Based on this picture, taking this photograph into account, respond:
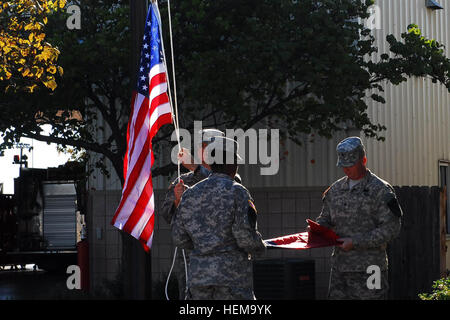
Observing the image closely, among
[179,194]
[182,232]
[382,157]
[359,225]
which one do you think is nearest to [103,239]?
[382,157]

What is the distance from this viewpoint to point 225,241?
238 inches

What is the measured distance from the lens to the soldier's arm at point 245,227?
596 cm

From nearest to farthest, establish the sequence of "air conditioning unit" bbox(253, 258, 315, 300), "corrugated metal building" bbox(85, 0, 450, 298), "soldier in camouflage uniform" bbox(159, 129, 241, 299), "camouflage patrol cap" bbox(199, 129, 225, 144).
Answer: "camouflage patrol cap" bbox(199, 129, 225, 144)
"soldier in camouflage uniform" bbox(159, 129, 241, 299)
"air conditioning unit" bbox(253, 258, 315, 300)
"corrugated metal building" bbox(85, 0, 450, 298)

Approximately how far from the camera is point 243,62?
12461 mm

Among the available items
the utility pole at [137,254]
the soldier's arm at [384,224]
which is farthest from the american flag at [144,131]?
the soldier's arm at [384,224]

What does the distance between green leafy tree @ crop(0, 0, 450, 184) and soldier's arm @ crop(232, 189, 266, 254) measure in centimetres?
628

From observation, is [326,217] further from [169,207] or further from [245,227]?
[245,227]

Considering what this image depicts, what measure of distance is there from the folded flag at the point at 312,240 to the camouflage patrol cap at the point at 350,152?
57cm

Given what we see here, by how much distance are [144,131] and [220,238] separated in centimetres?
239

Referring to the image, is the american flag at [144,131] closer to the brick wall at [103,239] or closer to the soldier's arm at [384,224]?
the soldier's arm at [384,224]

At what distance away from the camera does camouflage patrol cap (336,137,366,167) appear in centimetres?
720

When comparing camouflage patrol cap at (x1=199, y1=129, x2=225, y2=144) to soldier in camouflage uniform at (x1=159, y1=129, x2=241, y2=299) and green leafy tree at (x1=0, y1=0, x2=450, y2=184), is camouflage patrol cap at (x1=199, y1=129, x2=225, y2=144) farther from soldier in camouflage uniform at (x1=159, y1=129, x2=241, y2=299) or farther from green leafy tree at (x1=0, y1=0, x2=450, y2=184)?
green leafy tree at (x1=0, y1=0, x2=450, y2=184)

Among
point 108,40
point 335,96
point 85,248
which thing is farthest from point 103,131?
point 335,96

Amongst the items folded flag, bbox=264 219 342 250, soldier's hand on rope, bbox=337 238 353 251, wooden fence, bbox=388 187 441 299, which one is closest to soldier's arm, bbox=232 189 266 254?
soldier's hand on rope, bbox=337 238 353 251
